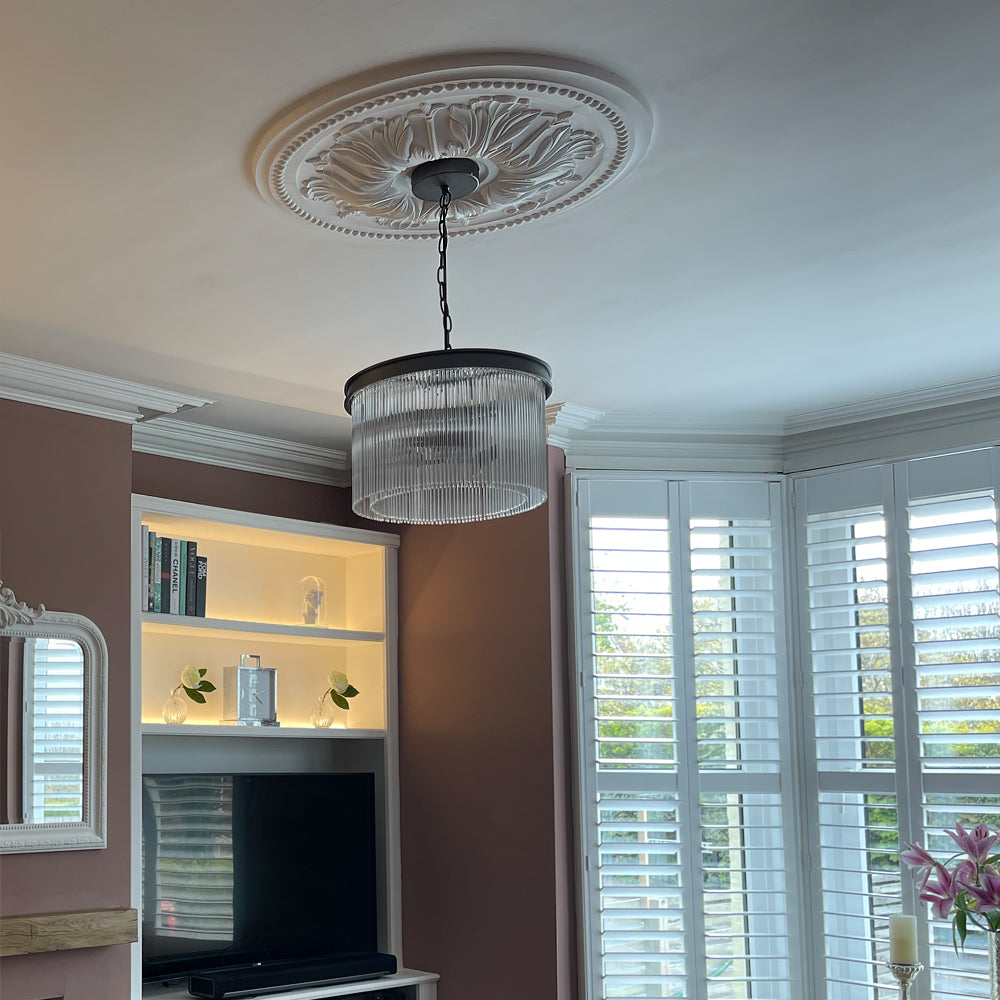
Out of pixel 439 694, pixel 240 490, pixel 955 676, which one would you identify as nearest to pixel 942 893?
pixel 955 676

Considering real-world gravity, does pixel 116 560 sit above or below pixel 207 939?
above

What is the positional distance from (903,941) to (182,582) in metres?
2.48

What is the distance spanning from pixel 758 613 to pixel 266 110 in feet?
9.12

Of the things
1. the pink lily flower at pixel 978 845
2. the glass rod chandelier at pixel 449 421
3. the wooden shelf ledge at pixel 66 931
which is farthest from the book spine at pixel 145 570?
the pink lily flower at pixel 978 845

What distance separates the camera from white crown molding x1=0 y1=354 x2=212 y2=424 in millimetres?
3551

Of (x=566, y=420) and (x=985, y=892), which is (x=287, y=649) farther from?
(x=985, y=892)

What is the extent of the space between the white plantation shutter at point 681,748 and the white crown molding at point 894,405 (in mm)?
394

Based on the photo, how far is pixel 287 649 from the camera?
4719 millimetres

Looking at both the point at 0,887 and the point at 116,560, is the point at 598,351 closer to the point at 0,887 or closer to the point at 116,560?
the point at 116,560

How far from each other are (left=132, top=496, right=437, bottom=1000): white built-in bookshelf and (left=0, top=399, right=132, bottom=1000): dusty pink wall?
0.84 ft

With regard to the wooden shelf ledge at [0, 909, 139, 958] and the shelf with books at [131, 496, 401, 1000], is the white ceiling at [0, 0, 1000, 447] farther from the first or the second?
the wooden shelf ledge at [0, 909, 139, 958]

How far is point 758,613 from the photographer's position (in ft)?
14.4

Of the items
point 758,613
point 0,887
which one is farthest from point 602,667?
point 0,887

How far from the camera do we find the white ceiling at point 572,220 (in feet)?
6.50
